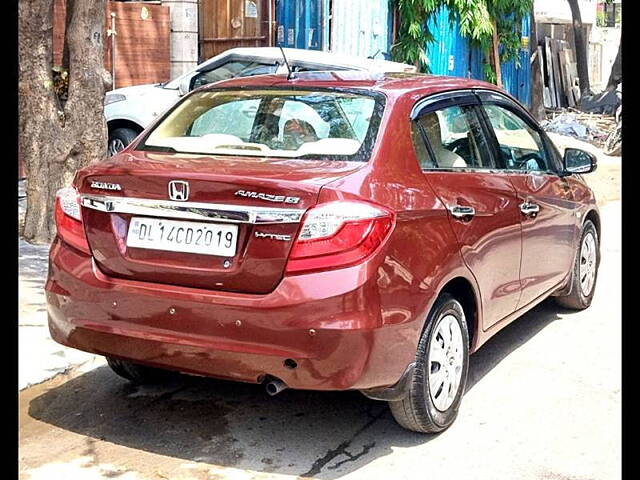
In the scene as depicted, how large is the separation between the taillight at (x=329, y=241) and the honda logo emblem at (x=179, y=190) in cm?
55

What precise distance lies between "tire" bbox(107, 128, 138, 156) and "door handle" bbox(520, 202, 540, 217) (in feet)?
22.5

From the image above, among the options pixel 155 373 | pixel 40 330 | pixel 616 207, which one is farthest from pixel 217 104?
pixel 616 207

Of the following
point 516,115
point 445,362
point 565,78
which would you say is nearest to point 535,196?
point 516,115

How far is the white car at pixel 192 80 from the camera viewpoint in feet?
35.4

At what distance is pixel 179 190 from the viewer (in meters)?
3.82

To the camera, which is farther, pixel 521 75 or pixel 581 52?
pixel 581 52

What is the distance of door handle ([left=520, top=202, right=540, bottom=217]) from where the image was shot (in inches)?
201

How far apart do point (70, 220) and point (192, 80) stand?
7332 mm

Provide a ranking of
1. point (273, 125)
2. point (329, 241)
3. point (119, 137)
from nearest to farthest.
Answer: point (329, 241)
point (273, 125)
point (119, 137)

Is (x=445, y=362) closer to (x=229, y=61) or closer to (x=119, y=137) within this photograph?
(x=229, y=61)

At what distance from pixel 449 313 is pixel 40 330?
2.76 metres

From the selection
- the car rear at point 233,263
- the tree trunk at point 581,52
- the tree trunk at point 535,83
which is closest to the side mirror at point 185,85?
the car rear at point 233,263

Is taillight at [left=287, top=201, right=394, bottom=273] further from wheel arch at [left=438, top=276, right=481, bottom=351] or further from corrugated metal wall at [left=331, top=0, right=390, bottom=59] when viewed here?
corrugated metal wall at [left=331, top=0, right=390, bottom=59]

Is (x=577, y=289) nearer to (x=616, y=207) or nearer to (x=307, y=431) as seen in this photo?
(x=307, y=431)
